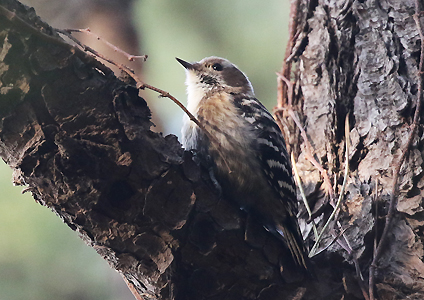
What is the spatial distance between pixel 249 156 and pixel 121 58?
7.01 ft

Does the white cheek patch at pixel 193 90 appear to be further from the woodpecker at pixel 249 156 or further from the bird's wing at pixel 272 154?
the bird's wing at pixel 272 154

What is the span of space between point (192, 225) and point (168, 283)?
0.91 ft

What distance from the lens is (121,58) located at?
13.6 ft

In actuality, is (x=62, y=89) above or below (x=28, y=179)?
above

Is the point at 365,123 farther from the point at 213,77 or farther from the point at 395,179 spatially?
the point at 213,77

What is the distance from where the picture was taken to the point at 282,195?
2600mm

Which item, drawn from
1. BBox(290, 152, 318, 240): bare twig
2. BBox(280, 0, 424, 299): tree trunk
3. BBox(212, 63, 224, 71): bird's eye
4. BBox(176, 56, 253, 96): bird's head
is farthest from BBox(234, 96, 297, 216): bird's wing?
BBox(212, 63, 224, 71): bird's eye

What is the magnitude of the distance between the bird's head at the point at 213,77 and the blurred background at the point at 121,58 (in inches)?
15.7

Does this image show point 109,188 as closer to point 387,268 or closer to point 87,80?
point 87,80

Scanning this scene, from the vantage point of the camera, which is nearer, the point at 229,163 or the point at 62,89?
the point at 62,89

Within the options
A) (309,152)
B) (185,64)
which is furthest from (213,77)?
(309,152)

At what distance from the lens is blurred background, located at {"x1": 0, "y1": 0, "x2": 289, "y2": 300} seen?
4004 millimetres

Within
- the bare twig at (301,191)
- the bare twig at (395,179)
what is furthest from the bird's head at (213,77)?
the bare twig at (395,179)

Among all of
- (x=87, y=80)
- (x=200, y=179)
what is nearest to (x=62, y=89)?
(x=87, y=80)
